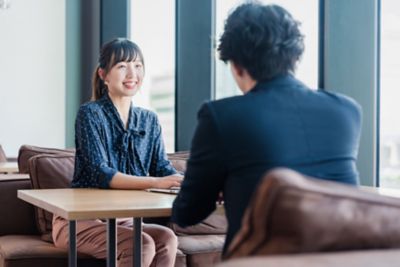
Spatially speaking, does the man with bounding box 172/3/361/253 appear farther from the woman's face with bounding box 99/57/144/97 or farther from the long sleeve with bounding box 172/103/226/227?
the woman's face with bounding box 99/57/144/97

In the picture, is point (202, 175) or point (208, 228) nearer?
point (202, 175)

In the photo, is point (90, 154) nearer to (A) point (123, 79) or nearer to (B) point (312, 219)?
(A) point (123, 79)

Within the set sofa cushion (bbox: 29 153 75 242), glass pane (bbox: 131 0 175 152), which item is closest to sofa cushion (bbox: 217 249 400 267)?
sofa cushion (bbox: 29 153 75 242)

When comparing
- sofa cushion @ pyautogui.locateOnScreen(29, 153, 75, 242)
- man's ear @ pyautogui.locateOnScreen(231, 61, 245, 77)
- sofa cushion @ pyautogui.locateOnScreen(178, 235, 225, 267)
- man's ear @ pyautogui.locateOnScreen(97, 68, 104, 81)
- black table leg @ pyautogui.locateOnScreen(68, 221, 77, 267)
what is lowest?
sofa cushion @ pyautogui.locateOnScreen(178, 235, 225, 267)

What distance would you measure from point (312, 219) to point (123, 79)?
190cm

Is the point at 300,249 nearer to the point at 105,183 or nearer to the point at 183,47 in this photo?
the point at 105,183

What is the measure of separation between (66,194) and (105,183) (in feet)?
0.70

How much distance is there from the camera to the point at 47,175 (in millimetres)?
2922

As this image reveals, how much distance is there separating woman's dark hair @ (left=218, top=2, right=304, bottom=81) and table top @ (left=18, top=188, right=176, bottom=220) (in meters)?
0.49

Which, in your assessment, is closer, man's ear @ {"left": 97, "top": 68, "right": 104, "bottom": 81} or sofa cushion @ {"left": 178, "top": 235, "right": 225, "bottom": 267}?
man's ear @ {"left": 97, "top": 68, "right": 104, "bottom": 81}

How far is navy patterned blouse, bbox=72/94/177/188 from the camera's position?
245 cm

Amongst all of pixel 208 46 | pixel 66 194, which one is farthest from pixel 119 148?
pixel 208 46

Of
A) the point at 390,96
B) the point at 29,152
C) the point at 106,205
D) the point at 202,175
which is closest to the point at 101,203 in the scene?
the point at 106,205

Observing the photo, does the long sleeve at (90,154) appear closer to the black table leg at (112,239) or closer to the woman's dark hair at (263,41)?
the black table leg at (112,239)
